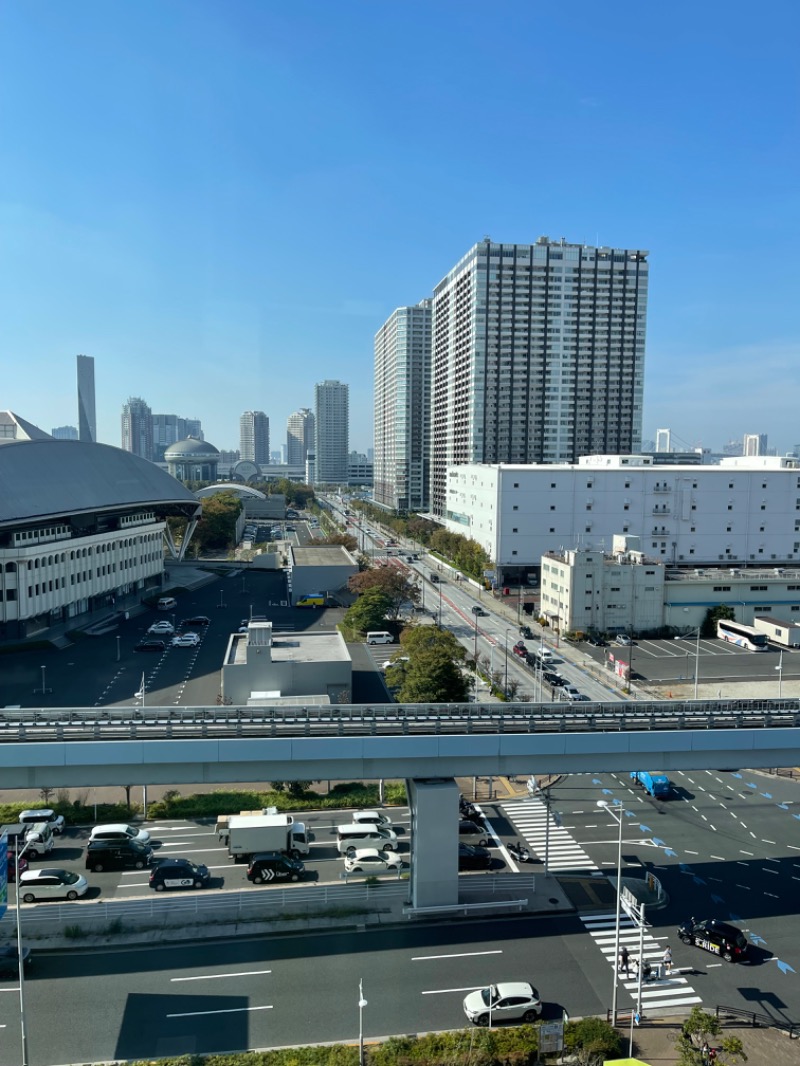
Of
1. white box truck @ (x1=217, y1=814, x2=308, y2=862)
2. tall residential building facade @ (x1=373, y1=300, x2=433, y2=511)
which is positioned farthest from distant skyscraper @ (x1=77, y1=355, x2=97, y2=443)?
white box truck @ (x1=217, y1=814, x2=308, y2=862)

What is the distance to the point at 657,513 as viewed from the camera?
65938 mm

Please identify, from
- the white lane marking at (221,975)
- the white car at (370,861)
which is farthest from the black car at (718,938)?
the white lane marking at (221,975)

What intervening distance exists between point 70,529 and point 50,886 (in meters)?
37.3

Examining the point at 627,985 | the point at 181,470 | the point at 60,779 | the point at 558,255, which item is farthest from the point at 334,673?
the point at 181,470

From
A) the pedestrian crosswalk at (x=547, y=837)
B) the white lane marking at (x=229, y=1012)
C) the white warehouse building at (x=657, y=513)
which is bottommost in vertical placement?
the pedestrian crosswalk at (x=547, y=837)

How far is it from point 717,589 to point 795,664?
8.88 m

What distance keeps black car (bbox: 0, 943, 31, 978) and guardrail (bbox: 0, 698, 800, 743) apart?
15.3 ft

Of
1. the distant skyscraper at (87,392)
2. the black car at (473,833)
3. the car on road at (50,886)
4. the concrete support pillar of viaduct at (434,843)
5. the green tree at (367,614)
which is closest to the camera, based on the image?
the concrete support pillar of viaduct at (434,843)

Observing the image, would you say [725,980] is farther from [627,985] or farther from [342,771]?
[342,771]

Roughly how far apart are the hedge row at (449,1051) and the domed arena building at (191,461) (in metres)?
188

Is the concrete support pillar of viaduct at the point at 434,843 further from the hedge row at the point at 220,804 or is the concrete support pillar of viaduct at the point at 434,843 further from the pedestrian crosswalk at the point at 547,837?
the hedge row at the point at 220,804

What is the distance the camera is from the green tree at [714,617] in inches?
1996

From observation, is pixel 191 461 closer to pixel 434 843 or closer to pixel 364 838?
pixel 364 838

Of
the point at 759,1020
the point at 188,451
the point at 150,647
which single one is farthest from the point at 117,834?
the point at 188,451
